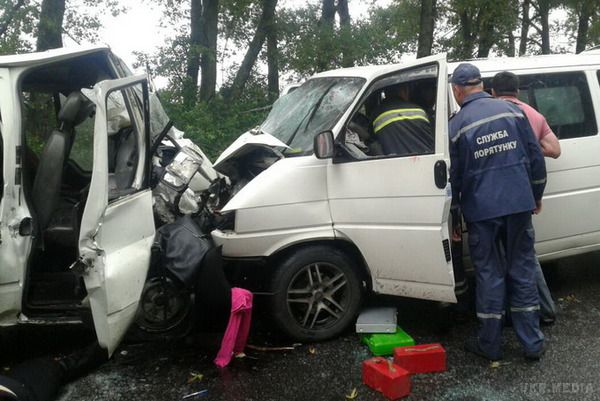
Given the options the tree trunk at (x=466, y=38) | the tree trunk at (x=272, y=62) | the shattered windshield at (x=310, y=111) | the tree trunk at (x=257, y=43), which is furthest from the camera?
the tree trunk at (x=466, y=38)

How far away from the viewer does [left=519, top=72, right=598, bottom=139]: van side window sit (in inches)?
191

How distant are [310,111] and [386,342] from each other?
6.09 ft

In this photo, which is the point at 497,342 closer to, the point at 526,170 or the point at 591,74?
the point at 526,170

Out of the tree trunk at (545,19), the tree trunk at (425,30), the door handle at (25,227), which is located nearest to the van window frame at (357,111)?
the door handle at (25,227)

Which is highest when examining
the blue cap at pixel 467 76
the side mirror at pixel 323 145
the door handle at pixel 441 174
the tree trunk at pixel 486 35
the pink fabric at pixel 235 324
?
the tree trunk at pixel 486 35

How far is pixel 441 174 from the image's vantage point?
3.99m

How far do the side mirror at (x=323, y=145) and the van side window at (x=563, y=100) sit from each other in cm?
180

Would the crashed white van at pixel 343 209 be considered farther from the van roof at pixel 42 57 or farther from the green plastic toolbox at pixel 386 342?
the van roof at pixel 42 57

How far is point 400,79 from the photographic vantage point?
4414mm

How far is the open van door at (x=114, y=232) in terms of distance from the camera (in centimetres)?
342

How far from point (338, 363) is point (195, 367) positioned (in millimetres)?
988

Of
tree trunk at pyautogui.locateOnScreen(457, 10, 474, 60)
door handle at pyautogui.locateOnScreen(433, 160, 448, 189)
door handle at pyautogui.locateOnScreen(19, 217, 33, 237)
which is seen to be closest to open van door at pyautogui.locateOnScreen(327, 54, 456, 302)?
door handle at pyautogui.locateOnScreen(433, 160, 448, 189)

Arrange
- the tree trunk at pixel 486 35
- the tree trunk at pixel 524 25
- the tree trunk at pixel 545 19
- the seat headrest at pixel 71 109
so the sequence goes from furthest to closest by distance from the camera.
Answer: the tree trunk at pixel 524 25, the tree trunk at pixel 545 19, the tree trunk at pixel 486 35, the seat headrest at pixel 71 109

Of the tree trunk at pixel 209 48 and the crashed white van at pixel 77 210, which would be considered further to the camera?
the tree trunk at pixel 209 48
